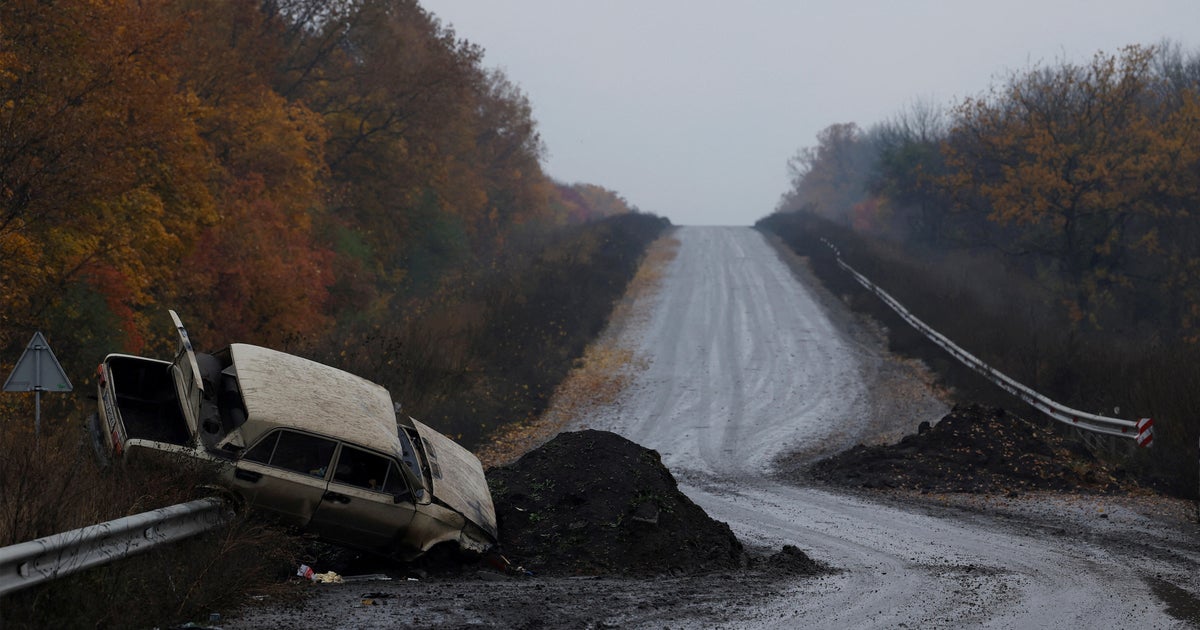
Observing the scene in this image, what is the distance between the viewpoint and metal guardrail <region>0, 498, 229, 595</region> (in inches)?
233

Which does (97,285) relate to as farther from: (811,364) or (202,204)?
(811,364)

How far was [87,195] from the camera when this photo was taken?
67.0 ft

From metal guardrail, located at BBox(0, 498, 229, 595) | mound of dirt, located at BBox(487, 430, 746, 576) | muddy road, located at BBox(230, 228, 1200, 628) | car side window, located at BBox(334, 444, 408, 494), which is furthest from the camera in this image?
mound of dirt, located at BBox(487, 430, 746, 576)

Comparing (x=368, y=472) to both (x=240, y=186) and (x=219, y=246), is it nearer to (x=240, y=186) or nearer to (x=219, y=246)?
(x=219, y=246)

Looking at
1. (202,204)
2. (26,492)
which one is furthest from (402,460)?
(202,204)

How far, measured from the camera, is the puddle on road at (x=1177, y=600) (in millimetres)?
8586

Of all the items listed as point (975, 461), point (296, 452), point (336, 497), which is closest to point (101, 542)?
point (296, 452)

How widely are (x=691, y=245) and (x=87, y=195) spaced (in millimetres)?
49092

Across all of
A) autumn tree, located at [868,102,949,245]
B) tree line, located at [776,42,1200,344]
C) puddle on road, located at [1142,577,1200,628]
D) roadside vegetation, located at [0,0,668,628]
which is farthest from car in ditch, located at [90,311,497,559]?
autumn tree, located at [868,102,949,245]

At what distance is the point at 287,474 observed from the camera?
8938 mm

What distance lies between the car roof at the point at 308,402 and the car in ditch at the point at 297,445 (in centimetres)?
2

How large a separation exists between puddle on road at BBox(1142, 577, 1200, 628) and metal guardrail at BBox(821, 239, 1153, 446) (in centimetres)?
685

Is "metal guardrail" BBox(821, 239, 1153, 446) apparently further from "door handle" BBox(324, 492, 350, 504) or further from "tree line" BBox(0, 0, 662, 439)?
"door handle" BBox(324, 492, 350, 504)

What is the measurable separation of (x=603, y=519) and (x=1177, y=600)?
5313 millimetres
